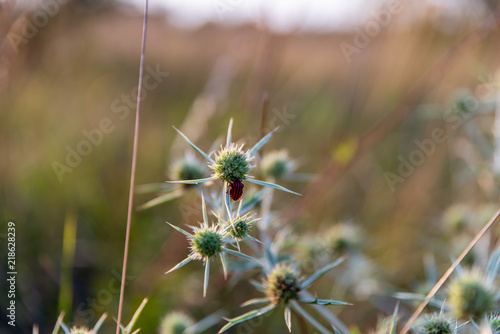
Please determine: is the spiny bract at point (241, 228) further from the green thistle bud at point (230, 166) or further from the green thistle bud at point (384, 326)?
the green thistle bud at point (384, 326)

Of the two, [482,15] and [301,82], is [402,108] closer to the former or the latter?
[482,15]

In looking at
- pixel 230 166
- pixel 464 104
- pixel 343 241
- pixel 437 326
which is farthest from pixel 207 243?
pixel 464 104

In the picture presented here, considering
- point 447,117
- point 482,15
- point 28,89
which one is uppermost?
point 28,89

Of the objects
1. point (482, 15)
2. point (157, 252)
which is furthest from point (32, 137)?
point (482, 15)

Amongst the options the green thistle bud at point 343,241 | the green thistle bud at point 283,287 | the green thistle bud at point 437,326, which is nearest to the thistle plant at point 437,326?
the green thistle bud at point 437,326

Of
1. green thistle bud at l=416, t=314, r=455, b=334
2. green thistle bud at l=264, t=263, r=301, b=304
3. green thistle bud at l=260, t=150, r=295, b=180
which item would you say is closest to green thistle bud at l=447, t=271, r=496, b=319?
green thistle bud at l=416, t=314, r=455, b=334

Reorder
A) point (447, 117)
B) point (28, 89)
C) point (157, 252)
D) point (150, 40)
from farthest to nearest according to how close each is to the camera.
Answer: point (150, 40), point (28, 89), point (157, 252), point (447, 117)

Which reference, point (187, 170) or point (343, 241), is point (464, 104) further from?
point (187, 170)
